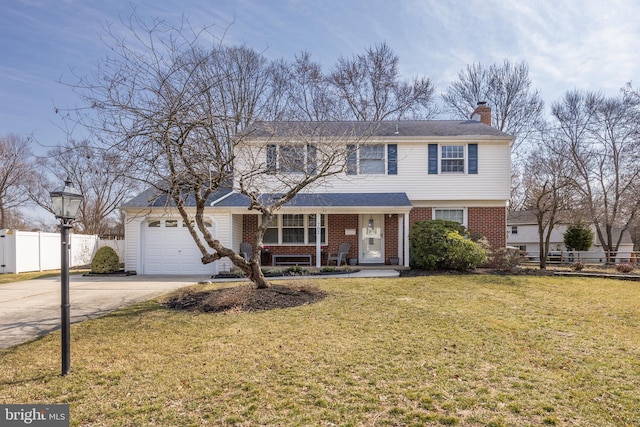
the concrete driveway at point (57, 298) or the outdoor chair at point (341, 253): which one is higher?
the outdoor chair at point (341, 253)

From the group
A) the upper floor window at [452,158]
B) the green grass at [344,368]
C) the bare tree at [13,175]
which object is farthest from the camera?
the bare tree at [13,175]

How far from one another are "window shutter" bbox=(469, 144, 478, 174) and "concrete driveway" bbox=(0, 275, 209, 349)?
1165 centimetres

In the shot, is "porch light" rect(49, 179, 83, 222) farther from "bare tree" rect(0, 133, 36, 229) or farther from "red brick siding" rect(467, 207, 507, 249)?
"bare tree" rect(0, 133, 36, 229)

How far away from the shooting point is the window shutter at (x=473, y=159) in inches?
594

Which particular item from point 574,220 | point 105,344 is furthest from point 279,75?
point 574,220

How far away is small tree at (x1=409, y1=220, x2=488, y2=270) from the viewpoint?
41.6 feet

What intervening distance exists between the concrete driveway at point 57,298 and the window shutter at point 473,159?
11.7m

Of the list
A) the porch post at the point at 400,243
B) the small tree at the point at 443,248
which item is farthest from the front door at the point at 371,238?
the small tree at the point at 443,248

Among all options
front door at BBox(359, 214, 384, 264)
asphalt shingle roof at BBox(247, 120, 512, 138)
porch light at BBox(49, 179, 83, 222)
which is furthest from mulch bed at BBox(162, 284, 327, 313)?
asphalt shingle roof at BBox(247, 120, 512, 138)

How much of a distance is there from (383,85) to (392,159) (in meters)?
13.3

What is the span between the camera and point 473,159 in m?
15.1

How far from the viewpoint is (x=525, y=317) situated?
22.4ft

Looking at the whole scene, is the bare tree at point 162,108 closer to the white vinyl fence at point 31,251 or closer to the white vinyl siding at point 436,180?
the white vinyl siding at point 436,180

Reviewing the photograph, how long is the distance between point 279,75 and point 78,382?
59.6 feet
